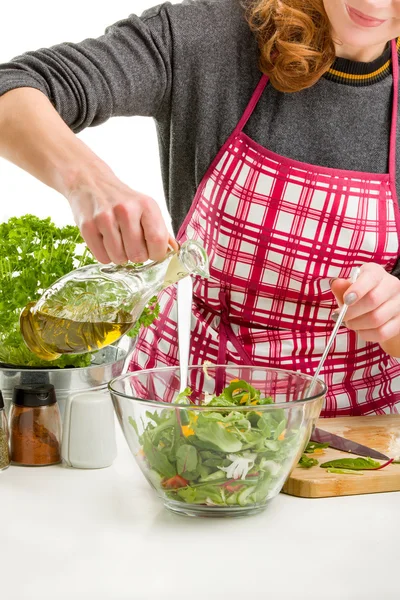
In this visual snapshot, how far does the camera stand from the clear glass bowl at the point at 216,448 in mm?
1057

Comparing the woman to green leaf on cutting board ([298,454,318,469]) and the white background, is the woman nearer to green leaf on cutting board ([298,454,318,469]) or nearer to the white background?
green leaf on cutting board ([298,454,318,469])

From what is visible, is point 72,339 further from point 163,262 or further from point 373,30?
point 373,30

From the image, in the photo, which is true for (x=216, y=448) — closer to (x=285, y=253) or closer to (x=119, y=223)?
(x=119, y=223)

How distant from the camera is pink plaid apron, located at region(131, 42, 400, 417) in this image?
1.64 m

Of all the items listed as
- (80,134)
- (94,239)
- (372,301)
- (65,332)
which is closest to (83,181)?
(94,239)

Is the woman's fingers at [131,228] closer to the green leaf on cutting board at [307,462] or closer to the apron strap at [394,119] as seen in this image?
the green leaf on cutting board at [307,462]

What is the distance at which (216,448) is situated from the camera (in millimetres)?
1056

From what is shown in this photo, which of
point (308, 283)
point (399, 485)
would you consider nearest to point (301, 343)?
point (308, 283)

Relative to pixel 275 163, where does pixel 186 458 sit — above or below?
below

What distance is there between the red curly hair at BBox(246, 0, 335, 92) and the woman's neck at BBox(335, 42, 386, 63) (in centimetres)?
4

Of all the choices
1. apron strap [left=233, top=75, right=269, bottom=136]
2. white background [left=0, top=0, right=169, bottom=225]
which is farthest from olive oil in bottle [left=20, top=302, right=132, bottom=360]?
white background [left=0, top=0, right=169, bottom=225]

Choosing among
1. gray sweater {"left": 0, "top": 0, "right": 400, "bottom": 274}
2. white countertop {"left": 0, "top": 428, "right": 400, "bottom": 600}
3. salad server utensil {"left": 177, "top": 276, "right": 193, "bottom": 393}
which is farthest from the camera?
gray sweater {"left": 0, "top": 0, "right": 400, "bottom": 274}

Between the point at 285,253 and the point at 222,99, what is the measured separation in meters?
0.33

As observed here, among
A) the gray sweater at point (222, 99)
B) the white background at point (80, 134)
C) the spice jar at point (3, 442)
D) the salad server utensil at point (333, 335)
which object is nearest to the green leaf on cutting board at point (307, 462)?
the salad server utensil at point (333, 335)
